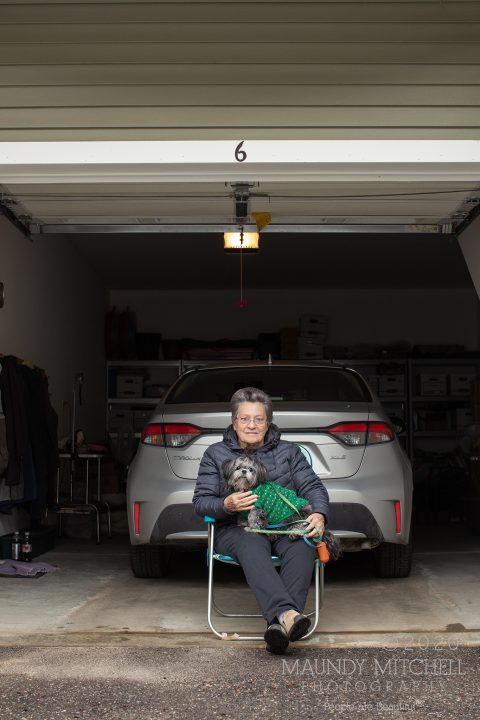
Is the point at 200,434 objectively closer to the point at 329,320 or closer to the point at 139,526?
the point at 139,526

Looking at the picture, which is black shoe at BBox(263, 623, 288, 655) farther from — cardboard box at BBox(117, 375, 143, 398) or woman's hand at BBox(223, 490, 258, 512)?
cardboard box at BBox(117, 375, 143, 398)

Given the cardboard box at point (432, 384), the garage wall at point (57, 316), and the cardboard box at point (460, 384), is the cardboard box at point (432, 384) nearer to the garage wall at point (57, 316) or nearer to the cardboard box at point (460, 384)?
the cardboard box at point (460, 384)

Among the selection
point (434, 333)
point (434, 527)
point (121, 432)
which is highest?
point (434, 333)

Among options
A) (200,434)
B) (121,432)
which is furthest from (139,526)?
(121,432)

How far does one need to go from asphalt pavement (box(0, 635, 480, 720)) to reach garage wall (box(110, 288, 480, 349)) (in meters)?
9.30

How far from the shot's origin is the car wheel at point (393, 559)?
18.5 feet

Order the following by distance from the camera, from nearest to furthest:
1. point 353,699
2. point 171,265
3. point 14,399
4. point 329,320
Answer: point 353,699 → point 14,399 → point 171,265 → point 329,320

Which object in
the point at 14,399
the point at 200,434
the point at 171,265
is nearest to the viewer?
the point at 200,434

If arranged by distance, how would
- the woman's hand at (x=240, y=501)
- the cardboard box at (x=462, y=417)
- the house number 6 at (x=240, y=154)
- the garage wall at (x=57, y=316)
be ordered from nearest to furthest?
1. the woman's hand at (x=240, y=501)
2. the house number 6 at (x=240, y=154)
3. the garage wall at (x=57, y=316)
4. the cardboard box at (x=462, y=417)

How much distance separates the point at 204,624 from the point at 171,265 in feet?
24.2

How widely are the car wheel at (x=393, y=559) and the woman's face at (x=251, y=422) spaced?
1735 millimetres

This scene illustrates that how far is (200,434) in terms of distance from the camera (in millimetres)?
5098

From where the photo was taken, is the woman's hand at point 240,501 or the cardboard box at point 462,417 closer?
the woman's hand at point 240,501

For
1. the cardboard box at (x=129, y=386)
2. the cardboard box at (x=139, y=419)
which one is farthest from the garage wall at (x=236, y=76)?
the cardboard box at (x=129, y=386)
